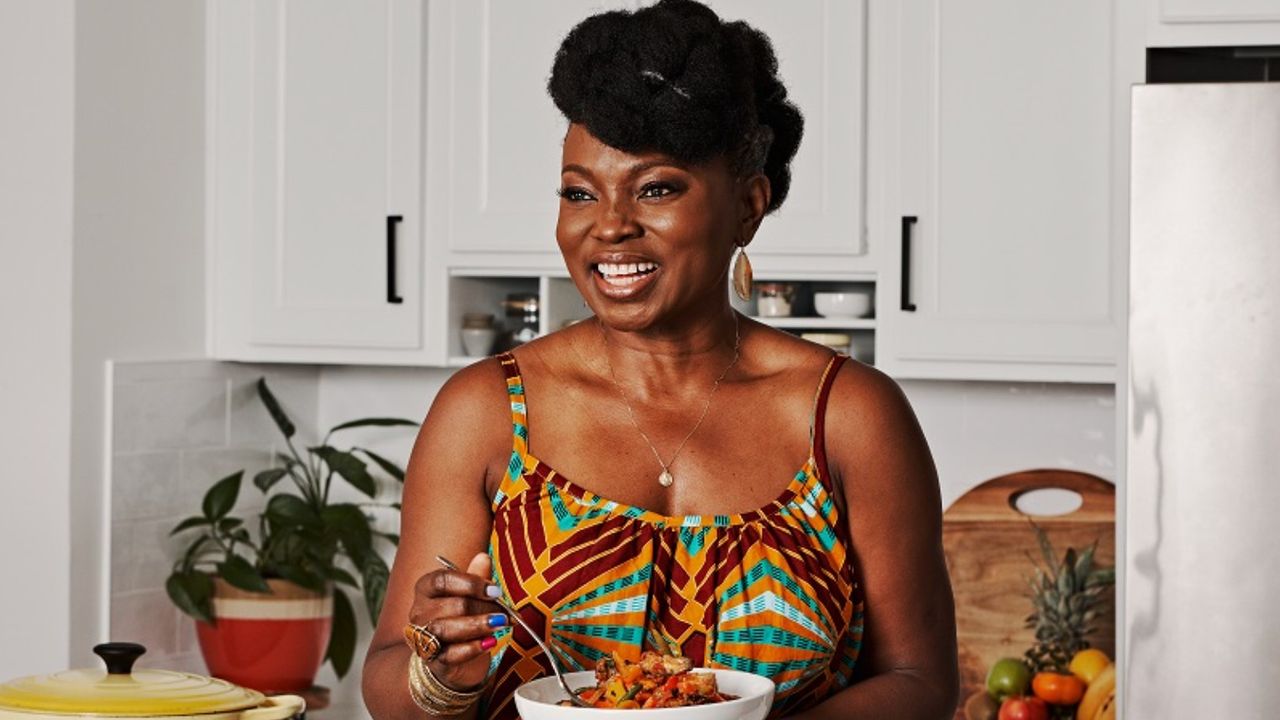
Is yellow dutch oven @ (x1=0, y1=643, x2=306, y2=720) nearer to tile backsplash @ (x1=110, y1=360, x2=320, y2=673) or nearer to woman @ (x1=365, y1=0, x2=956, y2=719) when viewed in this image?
woman @ (x1=365, y1=0, x2=956, y2=719)

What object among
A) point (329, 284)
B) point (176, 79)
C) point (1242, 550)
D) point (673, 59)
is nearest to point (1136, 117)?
point (1242, 550)

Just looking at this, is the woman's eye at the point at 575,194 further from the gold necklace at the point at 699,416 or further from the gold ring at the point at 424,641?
the gold ring at the point at 424,641

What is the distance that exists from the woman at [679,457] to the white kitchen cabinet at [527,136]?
1.33m

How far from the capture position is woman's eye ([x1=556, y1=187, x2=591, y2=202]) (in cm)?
145

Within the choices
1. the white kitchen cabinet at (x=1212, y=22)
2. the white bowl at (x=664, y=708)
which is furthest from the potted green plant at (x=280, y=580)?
the white bowl at (x=664, y=708)

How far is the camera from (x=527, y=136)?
307 centimetres

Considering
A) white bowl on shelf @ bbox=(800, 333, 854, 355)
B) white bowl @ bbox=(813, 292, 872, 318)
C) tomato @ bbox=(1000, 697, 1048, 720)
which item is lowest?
tomato @ bbox=(1000, 697, 1048, 720)

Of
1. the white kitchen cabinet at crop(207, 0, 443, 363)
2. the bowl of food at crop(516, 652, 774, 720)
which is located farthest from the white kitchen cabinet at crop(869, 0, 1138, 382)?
the bowl of food at crop(516, 652, 774, 720)

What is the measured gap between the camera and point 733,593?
143cm

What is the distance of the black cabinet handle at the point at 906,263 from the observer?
2.87 meters

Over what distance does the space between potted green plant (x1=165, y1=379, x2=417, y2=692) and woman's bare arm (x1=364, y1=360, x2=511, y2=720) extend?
1.67 metres

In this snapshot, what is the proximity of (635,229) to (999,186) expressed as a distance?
153cm

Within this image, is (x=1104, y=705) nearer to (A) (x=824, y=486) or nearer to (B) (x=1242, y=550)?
(B) (x=1242, y=550)

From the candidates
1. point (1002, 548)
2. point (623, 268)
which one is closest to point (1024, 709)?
point (1002, 548)
